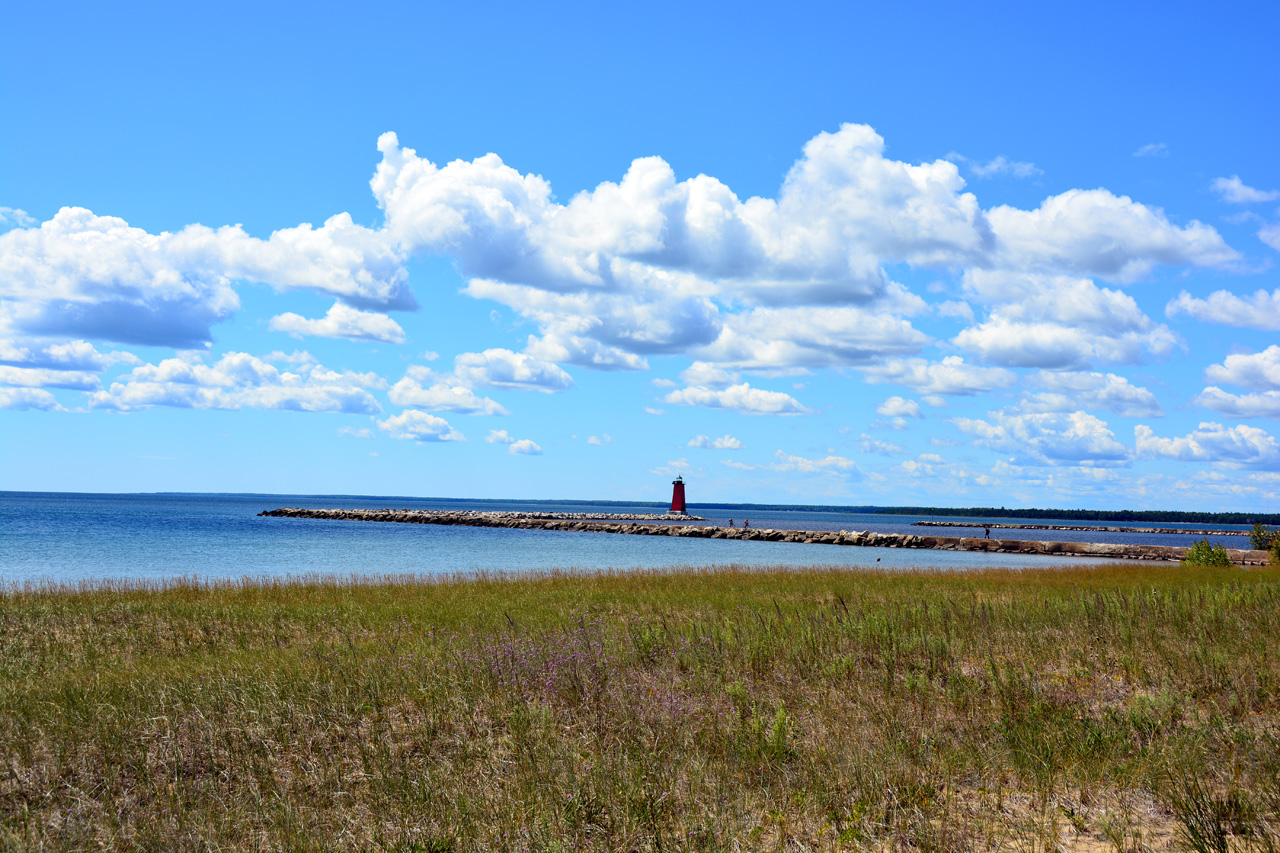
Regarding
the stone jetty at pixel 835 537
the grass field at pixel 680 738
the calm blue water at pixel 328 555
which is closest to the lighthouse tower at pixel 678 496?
the stone jetty at pixel 835 537

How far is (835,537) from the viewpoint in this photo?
260 ft

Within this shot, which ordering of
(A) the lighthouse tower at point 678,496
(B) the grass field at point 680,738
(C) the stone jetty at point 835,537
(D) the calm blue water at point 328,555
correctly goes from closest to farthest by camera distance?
(B) the grass field at point 680,738
(D) the calm blue water at point 328,555
(C) the stone jetty at point 835,537
(A) the lighthouse tower at point 678,496

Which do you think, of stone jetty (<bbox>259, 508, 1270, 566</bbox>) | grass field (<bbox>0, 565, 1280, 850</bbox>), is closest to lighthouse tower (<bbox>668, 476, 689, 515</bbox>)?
stone jetty (<bbox>259, 508, 1270, 566</bbox>)

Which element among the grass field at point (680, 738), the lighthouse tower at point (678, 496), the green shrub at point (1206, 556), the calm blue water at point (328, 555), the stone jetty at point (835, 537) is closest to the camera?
the grass field at point (680, 738)

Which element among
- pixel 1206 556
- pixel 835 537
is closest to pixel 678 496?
pixel 835 537

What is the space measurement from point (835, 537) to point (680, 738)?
75.1 m

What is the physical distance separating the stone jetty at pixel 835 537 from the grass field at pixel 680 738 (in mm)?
42100

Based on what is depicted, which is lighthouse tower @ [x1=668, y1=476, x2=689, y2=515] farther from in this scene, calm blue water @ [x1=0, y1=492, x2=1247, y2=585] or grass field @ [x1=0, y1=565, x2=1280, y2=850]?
grass field @ [x1=0, y1=565, x2=1280, y2=850]

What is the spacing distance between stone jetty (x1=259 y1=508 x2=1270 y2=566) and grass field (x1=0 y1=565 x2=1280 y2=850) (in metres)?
42.1

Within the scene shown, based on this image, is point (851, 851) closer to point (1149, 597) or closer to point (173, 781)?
point (173, 781)

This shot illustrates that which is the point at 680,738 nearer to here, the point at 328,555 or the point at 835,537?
the point at 328,555

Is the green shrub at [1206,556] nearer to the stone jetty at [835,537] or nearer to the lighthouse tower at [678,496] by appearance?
the stone jetty at [835,537]

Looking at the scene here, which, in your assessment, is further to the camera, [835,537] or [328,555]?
[835,537]

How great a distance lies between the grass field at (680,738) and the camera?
5.71m
